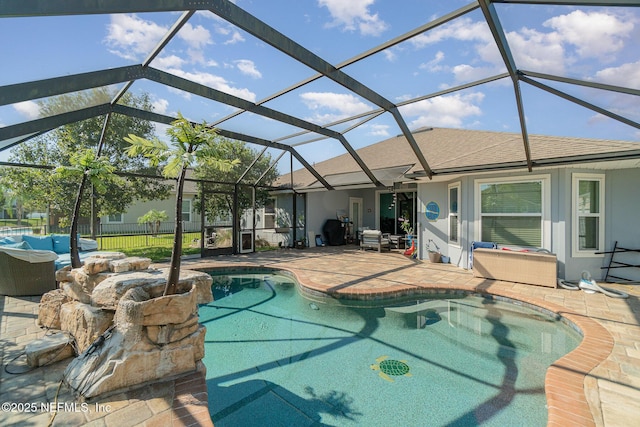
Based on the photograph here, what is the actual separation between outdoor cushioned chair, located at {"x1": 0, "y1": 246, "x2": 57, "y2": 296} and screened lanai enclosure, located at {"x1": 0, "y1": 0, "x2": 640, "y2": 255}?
7.94ft

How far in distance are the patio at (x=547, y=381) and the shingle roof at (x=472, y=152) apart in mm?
3158

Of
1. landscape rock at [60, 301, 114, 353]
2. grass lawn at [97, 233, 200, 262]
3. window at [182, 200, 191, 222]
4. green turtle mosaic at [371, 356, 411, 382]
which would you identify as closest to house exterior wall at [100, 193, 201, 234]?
window at [182, 200, 191, 222]

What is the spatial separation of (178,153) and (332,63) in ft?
12.2

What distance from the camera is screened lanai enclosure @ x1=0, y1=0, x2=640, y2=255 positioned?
392cm

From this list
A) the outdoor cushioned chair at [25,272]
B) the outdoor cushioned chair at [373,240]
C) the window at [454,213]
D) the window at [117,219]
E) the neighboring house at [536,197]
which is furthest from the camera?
the window at [117,219]

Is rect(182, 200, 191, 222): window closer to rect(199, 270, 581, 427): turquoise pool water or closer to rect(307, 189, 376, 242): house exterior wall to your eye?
rect(307, 189, 376, 242): house exterior wall

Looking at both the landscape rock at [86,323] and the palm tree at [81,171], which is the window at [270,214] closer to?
the palm tree at [81,171]

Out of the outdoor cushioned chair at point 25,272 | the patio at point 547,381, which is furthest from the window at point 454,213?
the outdoor cushioned chair at point 25,272

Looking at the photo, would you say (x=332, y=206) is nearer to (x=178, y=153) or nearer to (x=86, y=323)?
(x=178, y=153)

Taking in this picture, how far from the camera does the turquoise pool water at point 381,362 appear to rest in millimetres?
3227

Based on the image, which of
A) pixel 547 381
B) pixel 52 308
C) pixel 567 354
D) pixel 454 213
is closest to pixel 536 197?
pixel 454 213

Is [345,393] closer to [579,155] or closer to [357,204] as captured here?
[579,155]

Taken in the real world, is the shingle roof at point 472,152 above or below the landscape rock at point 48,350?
above

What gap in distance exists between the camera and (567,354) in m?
3.96
